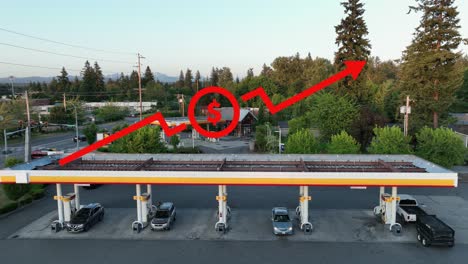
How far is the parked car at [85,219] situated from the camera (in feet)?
65.9

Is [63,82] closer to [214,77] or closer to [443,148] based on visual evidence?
[214,77]

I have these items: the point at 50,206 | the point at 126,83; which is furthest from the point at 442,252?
the point at 126,83

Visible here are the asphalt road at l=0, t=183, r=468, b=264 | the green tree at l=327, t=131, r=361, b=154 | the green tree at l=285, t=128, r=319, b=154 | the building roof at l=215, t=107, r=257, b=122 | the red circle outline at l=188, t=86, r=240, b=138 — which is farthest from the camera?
the building roof at l=215, t=107, r=257, b=122

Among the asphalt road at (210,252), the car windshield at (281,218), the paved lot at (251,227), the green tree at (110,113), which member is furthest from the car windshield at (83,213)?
the green tree at (110,113)

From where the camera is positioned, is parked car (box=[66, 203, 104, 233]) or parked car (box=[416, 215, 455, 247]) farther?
parked car (box=[66, 203, 104, 233])

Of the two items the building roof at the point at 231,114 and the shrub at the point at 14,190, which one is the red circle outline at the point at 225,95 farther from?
the building roof at the point at 231,114

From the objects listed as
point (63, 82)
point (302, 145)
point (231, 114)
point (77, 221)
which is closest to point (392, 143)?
point (302, 145)

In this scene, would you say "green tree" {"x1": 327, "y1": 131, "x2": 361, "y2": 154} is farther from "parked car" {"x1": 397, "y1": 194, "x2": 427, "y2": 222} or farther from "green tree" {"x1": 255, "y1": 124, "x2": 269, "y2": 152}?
"green tree" {"x1": 255, "y1": 124, "x2": 269, "y2": 152}

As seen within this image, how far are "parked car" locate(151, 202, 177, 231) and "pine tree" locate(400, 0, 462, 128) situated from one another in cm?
3338

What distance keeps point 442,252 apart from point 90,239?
2022cm

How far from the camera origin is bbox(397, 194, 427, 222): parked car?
68.1 feet

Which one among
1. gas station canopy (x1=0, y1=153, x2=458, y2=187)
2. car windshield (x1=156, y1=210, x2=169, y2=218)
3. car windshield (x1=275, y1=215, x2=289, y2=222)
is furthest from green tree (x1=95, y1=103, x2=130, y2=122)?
car windshield (x1=275, y1=215, x2=289, y2=222)

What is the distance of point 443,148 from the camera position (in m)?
31.3

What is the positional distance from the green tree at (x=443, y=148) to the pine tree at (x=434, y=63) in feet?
28.3
